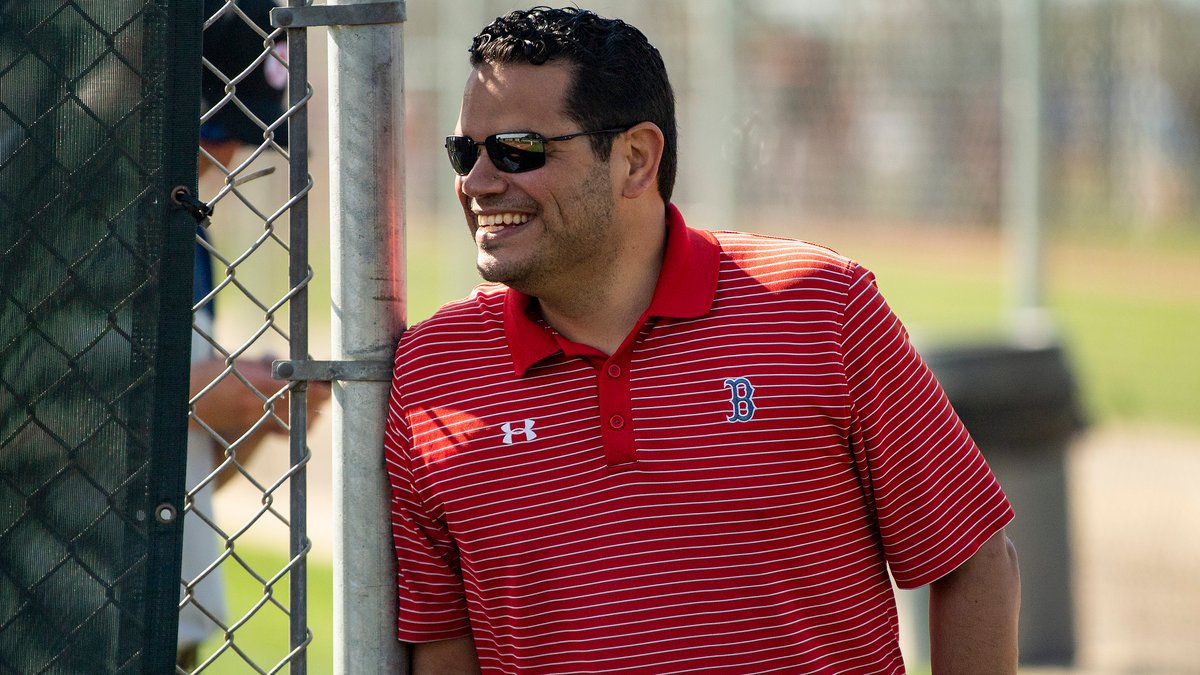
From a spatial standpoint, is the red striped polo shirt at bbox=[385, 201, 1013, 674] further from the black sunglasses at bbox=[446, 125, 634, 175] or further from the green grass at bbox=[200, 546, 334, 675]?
the green grass at bbox=[200, 546, 334, 675]

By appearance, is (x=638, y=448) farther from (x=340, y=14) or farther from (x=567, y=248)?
(x=340, y=14)

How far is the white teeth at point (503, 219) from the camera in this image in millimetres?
2266

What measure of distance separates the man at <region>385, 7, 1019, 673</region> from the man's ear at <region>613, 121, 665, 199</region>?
2 cm

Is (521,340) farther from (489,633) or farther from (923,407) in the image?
(923,407)

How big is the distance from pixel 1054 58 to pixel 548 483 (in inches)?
243

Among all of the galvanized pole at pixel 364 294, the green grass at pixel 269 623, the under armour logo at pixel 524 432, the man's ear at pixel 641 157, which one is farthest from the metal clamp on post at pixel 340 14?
the green grass at pixel 269 623

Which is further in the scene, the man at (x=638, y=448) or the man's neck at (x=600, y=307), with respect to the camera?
the man's neck at (x=600, y=307)

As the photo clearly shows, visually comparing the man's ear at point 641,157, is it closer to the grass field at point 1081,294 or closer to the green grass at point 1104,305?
the grass field at point 1081,294

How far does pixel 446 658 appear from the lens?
7.55 ft

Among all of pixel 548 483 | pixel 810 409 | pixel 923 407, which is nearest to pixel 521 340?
pixel 548 483

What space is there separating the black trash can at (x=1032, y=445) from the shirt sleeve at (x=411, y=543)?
3761mm

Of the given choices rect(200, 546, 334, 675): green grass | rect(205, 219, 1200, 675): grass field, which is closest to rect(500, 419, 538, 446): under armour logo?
rect(200, 546, 334, 675): green grass

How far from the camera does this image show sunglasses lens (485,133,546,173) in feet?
7.34

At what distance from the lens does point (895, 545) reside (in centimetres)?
230
